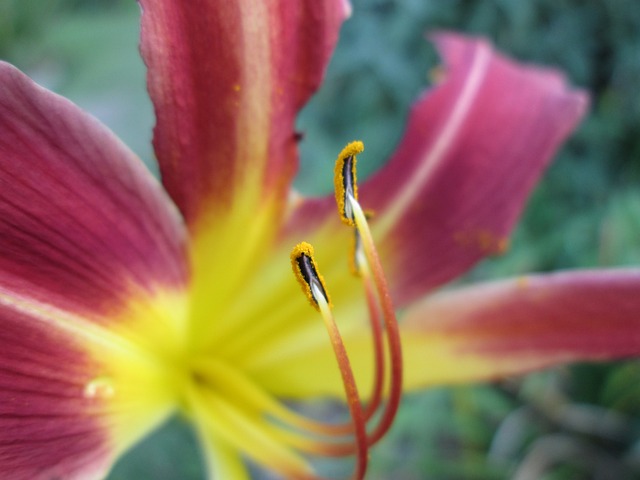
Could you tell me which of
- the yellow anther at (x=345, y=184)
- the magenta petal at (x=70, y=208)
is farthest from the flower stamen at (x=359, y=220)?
the magenta petal at (x=70, y=208)

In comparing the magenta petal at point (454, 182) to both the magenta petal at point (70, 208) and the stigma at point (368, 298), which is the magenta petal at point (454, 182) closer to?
the stigma at point (368, 298)

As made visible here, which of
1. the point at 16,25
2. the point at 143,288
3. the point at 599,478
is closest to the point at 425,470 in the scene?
the point at 599,478

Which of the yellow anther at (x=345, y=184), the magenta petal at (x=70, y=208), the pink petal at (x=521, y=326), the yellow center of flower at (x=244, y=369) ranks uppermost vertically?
the magenta petal at (x=70, y=208)

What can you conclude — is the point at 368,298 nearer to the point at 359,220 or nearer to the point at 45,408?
the point at 359,220

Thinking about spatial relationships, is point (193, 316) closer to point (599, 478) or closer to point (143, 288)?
point (143, 288)

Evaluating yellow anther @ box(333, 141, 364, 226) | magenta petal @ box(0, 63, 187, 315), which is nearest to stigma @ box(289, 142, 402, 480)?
yellow anther @ box(333, 141, 364, 226)

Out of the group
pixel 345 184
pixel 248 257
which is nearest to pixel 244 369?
pixel 248 257
